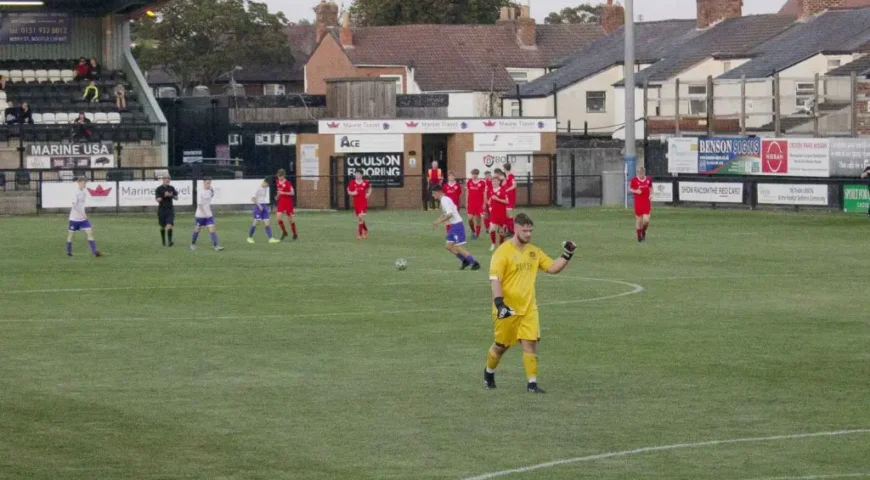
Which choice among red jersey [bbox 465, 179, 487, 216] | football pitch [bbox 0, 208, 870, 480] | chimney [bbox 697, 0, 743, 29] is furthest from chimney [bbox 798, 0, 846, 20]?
football pitch [bbox 0, 208, 870, 480]

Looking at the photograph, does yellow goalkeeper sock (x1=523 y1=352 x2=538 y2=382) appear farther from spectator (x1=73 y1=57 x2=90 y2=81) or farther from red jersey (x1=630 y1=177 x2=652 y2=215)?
spectator (x1=73 y1=57 x2=90 y2=81)

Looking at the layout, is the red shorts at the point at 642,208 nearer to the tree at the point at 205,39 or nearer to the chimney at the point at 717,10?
the chimney at the point at 717,10

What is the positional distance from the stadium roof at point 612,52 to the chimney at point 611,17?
21.5ft

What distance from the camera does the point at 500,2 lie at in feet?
385

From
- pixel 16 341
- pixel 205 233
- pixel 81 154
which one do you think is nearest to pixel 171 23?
pixel 81 154

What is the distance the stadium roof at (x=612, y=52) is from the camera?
8500 cm

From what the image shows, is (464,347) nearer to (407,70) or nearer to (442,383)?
(442,383)

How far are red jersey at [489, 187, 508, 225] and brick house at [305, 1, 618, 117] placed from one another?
5335 cm

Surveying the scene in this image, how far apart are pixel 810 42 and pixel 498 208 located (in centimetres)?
3866

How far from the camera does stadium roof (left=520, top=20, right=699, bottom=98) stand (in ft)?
279

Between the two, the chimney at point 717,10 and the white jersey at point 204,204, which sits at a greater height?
the chimney at point 717,10

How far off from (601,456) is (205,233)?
1319 inches

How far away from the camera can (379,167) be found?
61625 mm

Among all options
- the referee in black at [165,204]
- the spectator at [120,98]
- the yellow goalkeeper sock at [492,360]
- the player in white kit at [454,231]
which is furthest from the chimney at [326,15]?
the yellow goalkeeper sock at [492,360]
